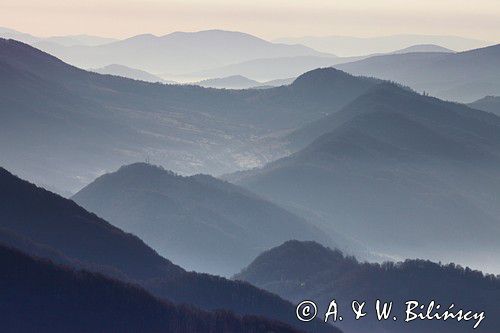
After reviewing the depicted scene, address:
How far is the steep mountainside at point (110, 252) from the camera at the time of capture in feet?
491

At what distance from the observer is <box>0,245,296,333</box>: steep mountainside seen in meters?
114

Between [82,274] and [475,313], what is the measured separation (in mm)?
58421

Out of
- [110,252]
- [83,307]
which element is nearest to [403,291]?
[110,252]

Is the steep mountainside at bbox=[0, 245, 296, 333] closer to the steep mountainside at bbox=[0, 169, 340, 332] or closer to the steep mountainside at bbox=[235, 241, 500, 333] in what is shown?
the steep mountainside at bbox=[0, 169, 340, 332]

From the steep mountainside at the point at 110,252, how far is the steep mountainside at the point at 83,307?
1576 cm

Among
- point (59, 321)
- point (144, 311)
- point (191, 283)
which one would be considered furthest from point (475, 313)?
point (59, 321)

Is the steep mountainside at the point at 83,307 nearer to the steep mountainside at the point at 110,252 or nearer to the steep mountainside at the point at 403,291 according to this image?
the steep mountainside at the point at 110,252

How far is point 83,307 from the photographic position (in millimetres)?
119438

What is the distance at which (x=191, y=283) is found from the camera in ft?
504

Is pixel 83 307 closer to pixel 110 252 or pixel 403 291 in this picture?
pixel 110 252

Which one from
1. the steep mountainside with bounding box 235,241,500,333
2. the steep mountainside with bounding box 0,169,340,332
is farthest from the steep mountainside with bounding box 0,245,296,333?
the steep mountainside with bounding box 235,241,500,333

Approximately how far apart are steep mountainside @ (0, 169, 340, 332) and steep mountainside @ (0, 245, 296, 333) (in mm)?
15765

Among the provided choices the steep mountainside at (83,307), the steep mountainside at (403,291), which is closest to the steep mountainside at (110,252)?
the steep mountainside at (403,291)

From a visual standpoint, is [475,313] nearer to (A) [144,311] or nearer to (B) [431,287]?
(B) [431,287]
